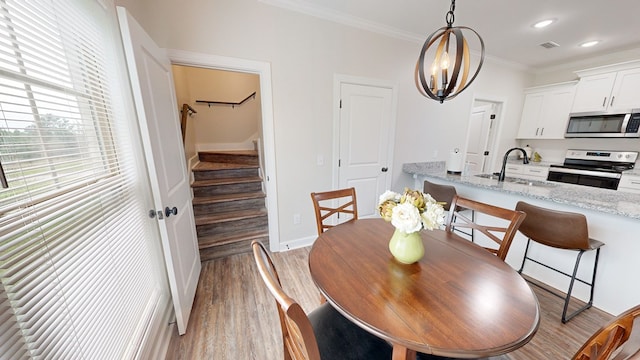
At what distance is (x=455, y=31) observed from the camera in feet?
4.17

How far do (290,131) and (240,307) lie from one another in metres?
1.72

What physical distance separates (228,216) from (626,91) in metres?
5.81

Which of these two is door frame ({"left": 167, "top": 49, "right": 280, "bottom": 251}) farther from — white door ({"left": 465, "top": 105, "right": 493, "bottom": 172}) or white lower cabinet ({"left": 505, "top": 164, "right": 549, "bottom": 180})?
white lower cabinet ({"left": 505, "top": 164, "right": 549, "bottom": 180})

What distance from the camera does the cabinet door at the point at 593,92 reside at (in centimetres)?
322

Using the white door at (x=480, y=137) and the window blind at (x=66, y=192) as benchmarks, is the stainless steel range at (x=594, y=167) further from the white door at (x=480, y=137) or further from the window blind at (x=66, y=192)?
the window blind at (x=66, y=192)

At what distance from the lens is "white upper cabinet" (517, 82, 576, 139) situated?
3663 millimetres

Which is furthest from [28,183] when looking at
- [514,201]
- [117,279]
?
[514,201]

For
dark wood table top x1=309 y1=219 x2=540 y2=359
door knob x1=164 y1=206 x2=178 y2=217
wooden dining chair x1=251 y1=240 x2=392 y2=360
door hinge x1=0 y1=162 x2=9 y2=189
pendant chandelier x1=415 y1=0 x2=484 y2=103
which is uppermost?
pendant chandelier x1=415 y1=0 x2=484 y2=103

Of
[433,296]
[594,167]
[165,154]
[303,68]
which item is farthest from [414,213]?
[594,167]

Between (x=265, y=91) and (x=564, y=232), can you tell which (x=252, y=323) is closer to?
(x=265, y=91)

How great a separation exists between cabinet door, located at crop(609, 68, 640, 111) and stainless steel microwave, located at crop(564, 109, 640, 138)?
0.12 meters

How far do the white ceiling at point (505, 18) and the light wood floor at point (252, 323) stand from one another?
2.70m

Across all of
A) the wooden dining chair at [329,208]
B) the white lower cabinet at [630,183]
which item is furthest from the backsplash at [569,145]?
the wooden dining chair at [329,208]

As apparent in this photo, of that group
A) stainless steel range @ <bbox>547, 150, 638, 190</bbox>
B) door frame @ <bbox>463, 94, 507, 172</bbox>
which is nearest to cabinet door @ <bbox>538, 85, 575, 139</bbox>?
stainless steel range @ <bbox>547, 150, 638, 190</bbox>
